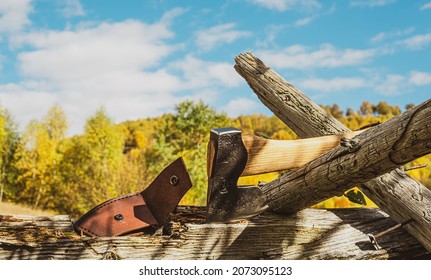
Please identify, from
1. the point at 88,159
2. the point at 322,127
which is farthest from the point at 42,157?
the point at 322,127

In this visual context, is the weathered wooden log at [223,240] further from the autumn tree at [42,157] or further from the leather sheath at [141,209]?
the autumn tree at [42,157]

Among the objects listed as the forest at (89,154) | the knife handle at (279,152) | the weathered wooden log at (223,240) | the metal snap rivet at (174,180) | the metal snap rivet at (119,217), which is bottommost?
the weathered wooden log at (223,240)

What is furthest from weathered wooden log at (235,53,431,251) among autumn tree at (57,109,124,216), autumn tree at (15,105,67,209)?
autumn tree at (15,105,67,209)

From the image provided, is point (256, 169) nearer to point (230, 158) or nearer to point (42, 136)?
point (230, 158)

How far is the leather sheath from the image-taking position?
241 centimetres

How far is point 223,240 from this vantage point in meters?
2.40

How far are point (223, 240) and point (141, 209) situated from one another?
0.45m

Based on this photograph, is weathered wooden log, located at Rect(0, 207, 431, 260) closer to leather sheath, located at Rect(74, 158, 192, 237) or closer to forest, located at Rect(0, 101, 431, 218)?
leather sheath, located at Rect(74, 158, 192, 237)

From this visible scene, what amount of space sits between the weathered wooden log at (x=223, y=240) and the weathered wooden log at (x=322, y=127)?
147 mm

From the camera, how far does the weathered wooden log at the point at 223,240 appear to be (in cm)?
223

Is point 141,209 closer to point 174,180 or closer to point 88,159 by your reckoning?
point 174,180

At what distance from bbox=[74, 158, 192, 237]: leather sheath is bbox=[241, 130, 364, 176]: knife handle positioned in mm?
327

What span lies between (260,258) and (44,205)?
45.5 metres

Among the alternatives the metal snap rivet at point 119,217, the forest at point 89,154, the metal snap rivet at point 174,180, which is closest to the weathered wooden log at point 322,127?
the metal snap rivet at point 174,180
